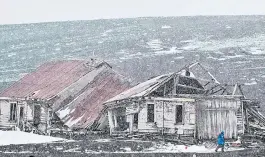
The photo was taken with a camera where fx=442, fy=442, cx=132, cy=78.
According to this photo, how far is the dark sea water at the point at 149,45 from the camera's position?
61.6 m

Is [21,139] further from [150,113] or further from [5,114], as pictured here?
[5,114]

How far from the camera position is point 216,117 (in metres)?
28.4

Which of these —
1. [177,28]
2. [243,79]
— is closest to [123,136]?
[243,79]

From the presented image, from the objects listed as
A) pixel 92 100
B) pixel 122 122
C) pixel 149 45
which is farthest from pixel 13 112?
pixel 149 45

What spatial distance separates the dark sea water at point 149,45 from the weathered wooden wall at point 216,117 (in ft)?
61.9

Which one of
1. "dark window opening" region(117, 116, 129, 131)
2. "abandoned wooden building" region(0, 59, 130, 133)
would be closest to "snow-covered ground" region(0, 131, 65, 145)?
"abandoned wooden building" region(0, 59, 130, 133)

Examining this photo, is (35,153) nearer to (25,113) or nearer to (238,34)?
(25,113)

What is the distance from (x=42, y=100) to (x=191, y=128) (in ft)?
42.7

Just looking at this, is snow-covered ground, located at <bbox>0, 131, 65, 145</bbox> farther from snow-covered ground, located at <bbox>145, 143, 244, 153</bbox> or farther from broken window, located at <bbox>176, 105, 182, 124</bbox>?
broken window, located at <bbox>176, 105, 182, 124</bbox>

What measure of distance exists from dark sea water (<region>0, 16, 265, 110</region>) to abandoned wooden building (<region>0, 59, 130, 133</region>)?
51.1 feet

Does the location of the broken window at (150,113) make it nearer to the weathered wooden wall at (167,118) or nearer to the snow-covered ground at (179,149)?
the weathered wooden wall at (167,118)

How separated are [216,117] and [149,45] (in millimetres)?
54705

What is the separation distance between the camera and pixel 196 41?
82688mm

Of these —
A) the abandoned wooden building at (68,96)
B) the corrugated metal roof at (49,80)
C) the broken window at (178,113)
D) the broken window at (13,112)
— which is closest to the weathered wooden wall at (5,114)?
the abandoned wooden building at (68,96)
